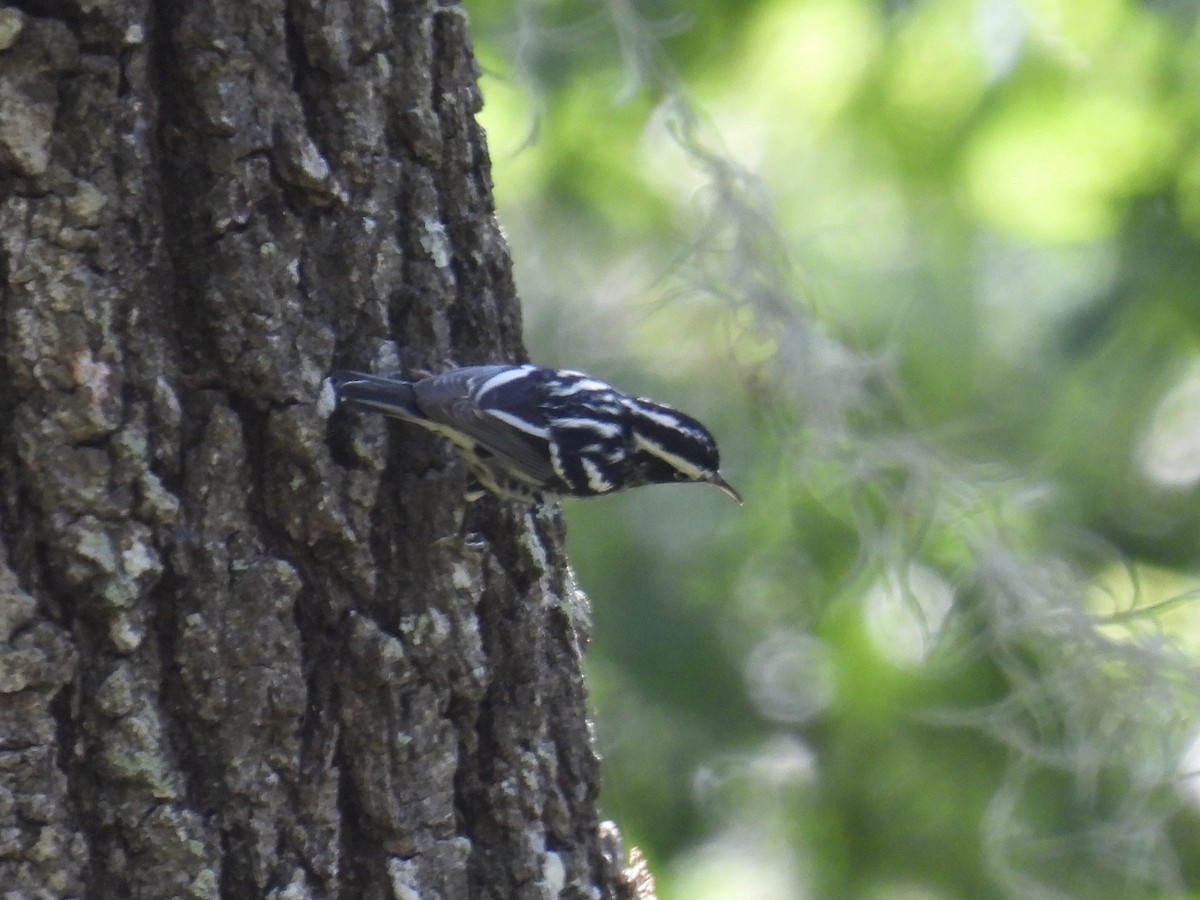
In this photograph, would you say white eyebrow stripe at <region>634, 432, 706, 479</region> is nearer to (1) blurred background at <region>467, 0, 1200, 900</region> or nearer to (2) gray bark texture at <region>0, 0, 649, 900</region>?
(1) blurred background at <region>467, 0, 1200, 900</region>

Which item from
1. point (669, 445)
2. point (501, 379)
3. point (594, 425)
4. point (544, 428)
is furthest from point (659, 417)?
point (501, 379)

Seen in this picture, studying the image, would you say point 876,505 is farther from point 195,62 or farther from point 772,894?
point 195,62

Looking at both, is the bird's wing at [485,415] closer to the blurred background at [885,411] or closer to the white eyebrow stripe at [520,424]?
the white eyebrow stripe at [520,424]

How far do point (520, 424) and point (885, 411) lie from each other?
1280mm

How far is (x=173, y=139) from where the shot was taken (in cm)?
155

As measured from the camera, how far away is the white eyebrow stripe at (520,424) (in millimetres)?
1955

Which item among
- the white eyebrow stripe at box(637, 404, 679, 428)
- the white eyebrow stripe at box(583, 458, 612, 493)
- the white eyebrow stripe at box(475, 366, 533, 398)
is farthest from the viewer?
the white eyebrow stripe at box(637, 404, 679, 428)

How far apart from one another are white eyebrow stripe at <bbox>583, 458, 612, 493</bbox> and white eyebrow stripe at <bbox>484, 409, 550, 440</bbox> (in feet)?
0.29

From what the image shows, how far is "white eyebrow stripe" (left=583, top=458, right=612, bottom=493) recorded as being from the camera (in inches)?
83.6

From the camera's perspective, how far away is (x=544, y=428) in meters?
2.09

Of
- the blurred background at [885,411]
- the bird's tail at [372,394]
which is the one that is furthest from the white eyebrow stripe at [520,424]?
the blurred background at [885,411]

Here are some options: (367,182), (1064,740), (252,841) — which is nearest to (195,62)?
(367,182)

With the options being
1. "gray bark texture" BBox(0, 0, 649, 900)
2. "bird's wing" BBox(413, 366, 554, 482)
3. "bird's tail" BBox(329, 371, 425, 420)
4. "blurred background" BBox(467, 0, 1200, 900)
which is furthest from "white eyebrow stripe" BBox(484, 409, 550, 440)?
"blurred background" BBox(467, 0, 1200, 900)

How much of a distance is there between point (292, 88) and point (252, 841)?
845 millimetres
